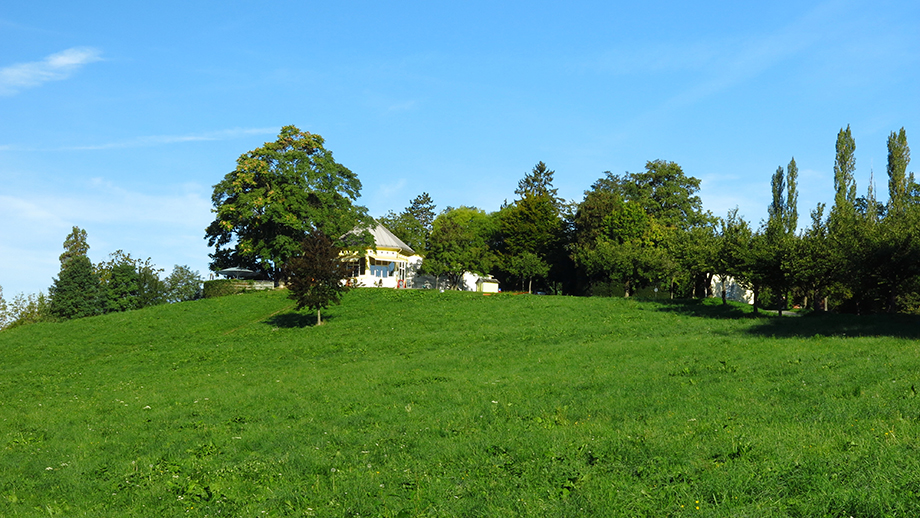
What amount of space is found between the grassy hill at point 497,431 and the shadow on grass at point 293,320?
12276mm

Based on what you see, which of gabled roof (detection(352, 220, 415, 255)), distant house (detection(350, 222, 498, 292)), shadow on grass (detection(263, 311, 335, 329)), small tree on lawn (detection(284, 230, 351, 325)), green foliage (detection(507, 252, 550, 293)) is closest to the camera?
small tree on lawn (detection(284, 230, 351, 325))

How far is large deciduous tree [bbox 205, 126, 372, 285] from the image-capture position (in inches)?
2286

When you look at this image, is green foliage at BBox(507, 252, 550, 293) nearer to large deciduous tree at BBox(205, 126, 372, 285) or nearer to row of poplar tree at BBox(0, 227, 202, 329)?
large deciduous tree at BBox(205, 126, 372, 285)

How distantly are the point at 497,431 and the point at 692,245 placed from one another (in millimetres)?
37752

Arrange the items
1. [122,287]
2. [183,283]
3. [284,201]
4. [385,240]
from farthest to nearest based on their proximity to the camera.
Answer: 1. [183,283]
2. [122,287]
3. [385,240]
4. [284,201]

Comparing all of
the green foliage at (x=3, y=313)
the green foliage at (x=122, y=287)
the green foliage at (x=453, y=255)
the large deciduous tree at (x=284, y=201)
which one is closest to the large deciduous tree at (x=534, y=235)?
the green foliage at (x=453, y=255)

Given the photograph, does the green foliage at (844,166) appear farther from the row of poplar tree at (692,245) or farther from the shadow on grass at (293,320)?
the shadow on grass at (293,320)

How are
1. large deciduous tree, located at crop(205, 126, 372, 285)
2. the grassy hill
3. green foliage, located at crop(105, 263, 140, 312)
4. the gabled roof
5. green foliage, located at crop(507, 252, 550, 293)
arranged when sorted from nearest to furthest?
the grassy hill
large deciduous tree, located at crop(205, 126, 372, 285)
the gabled roof
green foliage, located at crop(507, 252, 550, 293)
green foliage, located at crop(105, 263, 140, 312)

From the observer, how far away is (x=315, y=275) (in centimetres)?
4259

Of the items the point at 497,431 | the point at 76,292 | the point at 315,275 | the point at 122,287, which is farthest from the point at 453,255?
the point at 497,431

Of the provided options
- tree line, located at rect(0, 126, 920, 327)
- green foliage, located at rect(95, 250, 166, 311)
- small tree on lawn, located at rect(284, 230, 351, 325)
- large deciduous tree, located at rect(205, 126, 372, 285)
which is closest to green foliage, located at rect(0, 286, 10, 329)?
tree line, located at rect(0, 126, 920, 327)

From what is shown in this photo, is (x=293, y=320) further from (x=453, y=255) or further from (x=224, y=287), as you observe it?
(x=453, y=255)

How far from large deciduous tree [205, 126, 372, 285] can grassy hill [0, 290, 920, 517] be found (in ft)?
92.2

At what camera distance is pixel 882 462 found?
27.1 ft
